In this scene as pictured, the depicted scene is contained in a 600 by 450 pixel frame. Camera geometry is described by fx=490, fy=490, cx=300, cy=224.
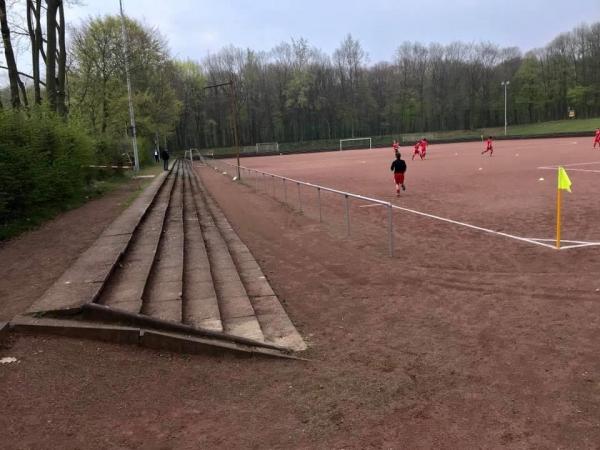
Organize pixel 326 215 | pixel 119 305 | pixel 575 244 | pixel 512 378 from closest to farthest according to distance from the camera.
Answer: pixel 512 378 < pixel 119 305 < pixel 575 244 < pixel 326 215

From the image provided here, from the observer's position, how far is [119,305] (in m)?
5.68

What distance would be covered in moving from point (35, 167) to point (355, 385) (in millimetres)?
11930

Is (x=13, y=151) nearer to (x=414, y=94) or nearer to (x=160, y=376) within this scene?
(x=160, y=376)

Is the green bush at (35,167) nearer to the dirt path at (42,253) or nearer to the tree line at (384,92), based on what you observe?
the dirt path at (42,253)

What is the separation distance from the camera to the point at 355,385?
4422 mm

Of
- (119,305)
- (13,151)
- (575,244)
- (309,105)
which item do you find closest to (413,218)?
(575,244)

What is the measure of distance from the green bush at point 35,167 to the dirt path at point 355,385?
266 inches

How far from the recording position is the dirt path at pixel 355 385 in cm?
362

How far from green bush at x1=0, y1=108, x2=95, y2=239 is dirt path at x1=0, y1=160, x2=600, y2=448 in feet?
22.2

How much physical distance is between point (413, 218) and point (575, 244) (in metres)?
4.52

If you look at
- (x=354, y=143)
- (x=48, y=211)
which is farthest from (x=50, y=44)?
(x=354, y=143)

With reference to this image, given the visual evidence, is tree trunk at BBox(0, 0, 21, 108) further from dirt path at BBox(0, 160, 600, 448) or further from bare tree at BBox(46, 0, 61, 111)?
dirt path at BBox(0, 160, 600, 448)

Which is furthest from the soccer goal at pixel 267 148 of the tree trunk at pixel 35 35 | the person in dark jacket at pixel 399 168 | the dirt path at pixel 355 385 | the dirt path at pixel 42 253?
the dirt path at pixel 355 385

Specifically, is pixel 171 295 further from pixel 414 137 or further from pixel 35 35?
pixel 414 137
